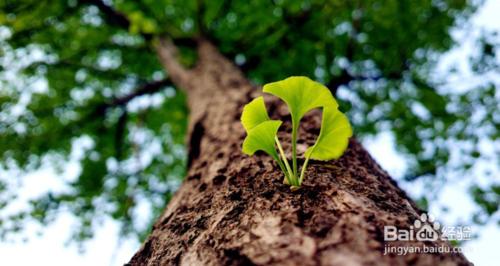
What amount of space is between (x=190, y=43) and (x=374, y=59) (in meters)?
2.64

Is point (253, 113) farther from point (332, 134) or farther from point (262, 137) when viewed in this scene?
point (332, 134)

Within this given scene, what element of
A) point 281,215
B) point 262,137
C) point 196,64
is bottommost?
point 281,215

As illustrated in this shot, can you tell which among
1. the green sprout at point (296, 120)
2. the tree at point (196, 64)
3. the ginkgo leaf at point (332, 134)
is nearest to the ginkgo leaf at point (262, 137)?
the green sprout at point (296, 120)


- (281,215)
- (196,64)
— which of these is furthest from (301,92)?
(196,64)

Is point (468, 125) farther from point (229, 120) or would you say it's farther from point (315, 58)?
point (229, 120)

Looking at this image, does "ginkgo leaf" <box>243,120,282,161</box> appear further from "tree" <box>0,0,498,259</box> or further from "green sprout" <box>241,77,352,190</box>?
"tree" <box>0,0,498,259</box>

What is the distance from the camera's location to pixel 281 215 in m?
0.95

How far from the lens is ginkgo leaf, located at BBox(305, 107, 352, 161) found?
956 millimetres

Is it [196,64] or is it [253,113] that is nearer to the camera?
[253,113]

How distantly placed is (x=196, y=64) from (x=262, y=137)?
3284mm

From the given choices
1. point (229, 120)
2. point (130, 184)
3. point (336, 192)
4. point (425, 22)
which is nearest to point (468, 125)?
point (425, 22)

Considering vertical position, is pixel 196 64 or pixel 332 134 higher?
pixel 196 64

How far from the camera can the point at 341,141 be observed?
1007 mm

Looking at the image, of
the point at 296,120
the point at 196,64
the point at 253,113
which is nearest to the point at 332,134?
the point at 296,120
